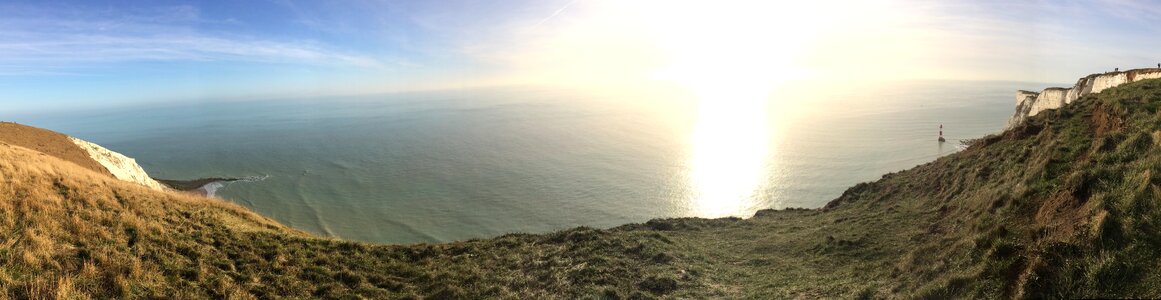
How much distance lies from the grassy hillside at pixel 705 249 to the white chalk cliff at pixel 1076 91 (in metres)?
4.71

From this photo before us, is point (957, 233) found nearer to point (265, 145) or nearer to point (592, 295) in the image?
point (592, 295)

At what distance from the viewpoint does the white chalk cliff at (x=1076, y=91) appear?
24.9 m

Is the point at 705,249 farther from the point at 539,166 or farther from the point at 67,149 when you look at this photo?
the point at 539,166

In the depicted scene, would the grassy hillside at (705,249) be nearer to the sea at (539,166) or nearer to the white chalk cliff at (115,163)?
the white chalk cliff at (115,163)

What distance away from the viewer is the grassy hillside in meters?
9.06

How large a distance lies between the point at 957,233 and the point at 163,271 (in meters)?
23.4

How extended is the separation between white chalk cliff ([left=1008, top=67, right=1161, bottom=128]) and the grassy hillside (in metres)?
4.71

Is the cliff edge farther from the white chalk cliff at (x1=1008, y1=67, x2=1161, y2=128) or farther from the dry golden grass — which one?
the white chalk cliff at (x1=1008, y1=67, x2=1161, y2=128)

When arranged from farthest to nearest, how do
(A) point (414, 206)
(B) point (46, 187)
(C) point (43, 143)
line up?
(A) point (414, 206) → (C) point (43, 143) → (B) point (46, 187)

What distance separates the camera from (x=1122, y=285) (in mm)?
7312

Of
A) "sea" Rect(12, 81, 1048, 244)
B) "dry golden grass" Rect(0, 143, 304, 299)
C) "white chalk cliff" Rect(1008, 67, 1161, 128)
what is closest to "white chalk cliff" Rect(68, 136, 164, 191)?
"sea" Rect(12, 81, 1048, 244)

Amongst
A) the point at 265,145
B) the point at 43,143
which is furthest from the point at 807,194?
the point at 265,145

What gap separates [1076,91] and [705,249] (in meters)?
28.9

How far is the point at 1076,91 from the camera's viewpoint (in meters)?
29.9
